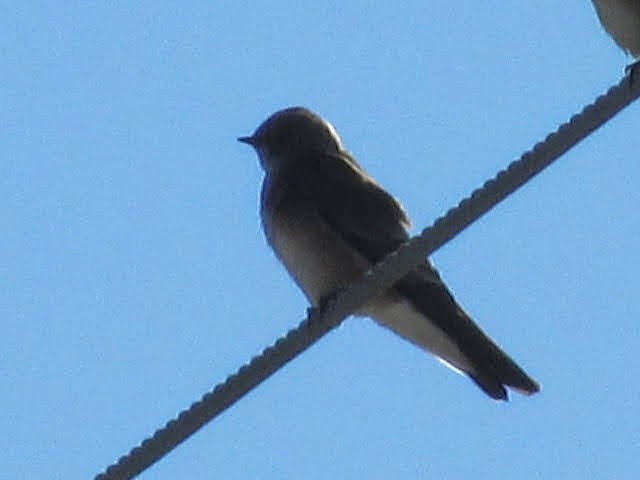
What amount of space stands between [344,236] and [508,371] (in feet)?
3.29

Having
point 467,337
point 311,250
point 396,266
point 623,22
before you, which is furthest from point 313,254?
point 396,266

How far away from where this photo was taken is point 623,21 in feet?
17.2

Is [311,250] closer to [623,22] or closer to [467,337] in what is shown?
[467,337]

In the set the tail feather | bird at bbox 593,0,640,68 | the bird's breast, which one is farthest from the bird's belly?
bird at bbox 593,0,640,68

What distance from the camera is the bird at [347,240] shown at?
5285mm

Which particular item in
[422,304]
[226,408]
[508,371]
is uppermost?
[422,304]

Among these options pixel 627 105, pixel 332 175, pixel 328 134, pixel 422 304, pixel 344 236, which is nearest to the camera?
pixel 627 105

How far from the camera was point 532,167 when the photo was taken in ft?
11.4

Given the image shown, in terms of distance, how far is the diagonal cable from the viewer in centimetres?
341

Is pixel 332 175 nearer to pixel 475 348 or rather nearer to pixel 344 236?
pixel 344 236

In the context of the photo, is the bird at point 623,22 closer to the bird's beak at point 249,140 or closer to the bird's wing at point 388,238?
the bird's wing at point 388,238

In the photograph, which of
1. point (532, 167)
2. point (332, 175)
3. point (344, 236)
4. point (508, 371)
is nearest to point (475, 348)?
point (508, 371)

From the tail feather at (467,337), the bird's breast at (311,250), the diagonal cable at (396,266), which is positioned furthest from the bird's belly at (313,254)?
the diagonal cable at (396,266)

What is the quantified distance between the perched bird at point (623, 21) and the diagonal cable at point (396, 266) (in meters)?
1.58
